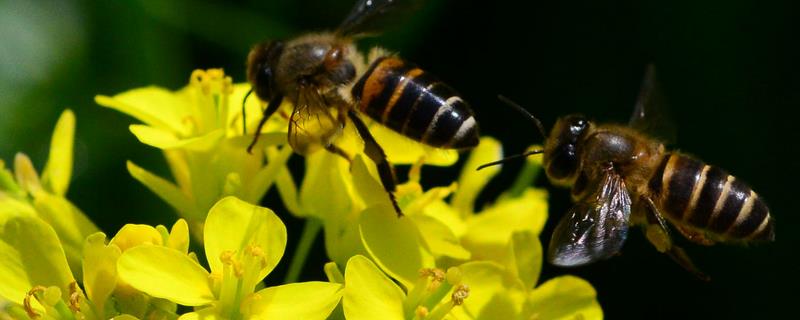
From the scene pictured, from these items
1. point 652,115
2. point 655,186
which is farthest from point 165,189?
point 652,115

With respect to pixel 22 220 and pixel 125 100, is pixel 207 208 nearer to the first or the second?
pixel 125 100

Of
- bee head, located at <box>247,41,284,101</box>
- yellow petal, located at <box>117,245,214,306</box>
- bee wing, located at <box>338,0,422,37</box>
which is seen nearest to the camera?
yellow petal, located at <box>117,245,214,306</box>

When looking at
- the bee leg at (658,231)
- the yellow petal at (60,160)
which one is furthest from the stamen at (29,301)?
the bee leg at (658,231)

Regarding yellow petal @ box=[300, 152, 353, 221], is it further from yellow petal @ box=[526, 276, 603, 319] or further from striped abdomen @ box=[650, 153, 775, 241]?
striped abdomen @ box=[650, 153, 775, 241]

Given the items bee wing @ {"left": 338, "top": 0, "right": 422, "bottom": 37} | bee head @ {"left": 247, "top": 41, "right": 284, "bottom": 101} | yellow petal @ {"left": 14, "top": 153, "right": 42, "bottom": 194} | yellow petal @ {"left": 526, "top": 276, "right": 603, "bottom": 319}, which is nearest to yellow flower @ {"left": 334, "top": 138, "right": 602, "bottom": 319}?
yellow petal @ {"left": 526, "top": 276, "right": 603, "bottom": 319}

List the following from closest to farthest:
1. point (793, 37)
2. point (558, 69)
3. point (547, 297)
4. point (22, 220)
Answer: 1. point (22, 220)
2. point (547, 297)
3. point (793, 37)
4. point (558, 69)

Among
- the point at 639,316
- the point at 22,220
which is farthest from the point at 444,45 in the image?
the point at 22,220

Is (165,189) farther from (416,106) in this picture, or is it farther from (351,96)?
(416,106)
